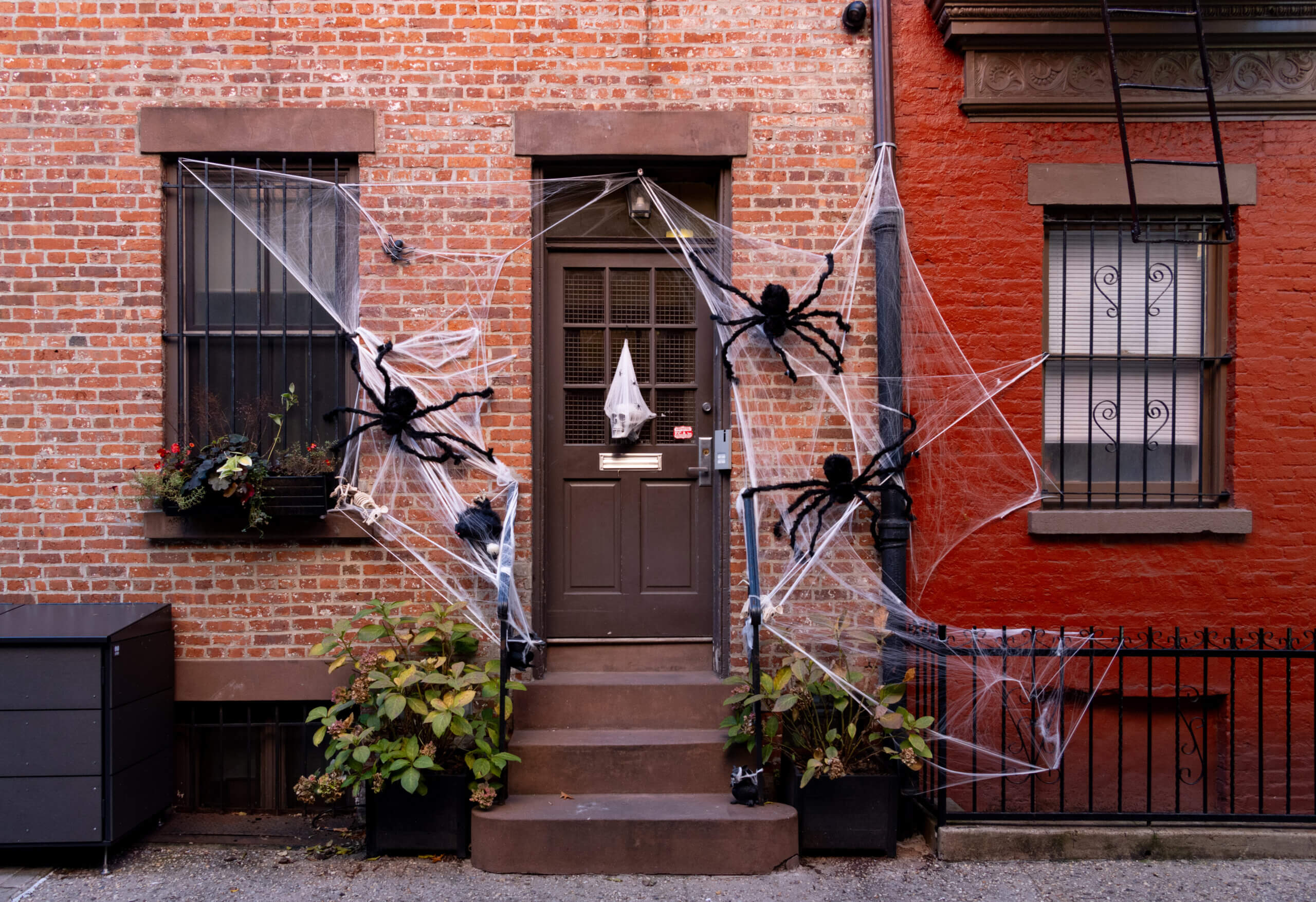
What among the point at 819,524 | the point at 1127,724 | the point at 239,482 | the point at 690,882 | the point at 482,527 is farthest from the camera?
the point at 1127,724

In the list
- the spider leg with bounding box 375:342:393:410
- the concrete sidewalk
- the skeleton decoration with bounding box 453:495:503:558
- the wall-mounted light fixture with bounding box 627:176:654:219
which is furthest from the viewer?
the wall-mounted light fixture with bounding box 627:176:654:219

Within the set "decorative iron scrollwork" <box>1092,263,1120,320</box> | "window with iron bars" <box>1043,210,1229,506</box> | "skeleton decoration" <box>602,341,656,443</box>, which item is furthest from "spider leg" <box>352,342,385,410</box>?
"decorative iron scrollwork" <box>1092,263,1120,320</box>

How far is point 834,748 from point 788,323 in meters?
2.19

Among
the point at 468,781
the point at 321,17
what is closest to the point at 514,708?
the point at 468,781

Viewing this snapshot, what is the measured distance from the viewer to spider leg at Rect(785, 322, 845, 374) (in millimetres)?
4723

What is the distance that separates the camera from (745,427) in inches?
186

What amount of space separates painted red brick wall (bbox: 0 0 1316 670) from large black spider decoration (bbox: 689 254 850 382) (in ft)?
1.28

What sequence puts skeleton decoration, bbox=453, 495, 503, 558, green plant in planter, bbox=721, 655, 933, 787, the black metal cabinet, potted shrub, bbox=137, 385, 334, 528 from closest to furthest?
1. the black metal cabinet
2. green plant in planter, bbox=721, 655, 933, 787
3. potted shrub, bbox=137, 385, 334, 528
4. skeleton decoration, bbox=453, 495, 503, 558

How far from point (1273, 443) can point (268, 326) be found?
223 inches

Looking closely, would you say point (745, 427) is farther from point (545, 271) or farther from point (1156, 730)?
point (1156, 730)

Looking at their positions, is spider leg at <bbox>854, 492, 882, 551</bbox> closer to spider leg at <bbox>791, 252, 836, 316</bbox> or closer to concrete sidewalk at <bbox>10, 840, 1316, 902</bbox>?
spider leg at <bbox>791, 252, 836, 316</bbox>

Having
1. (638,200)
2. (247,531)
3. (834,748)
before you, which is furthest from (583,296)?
(834,748)

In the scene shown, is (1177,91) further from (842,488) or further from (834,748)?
(834,748)

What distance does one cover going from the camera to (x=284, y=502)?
4.50m
